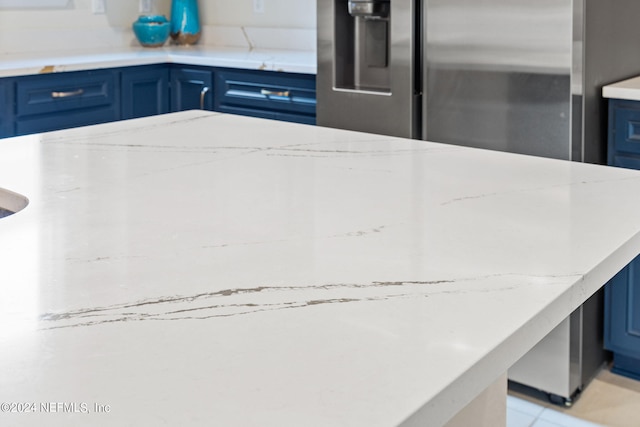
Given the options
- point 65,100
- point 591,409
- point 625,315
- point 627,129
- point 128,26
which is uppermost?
point 128,26

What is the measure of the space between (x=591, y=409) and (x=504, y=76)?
94cm

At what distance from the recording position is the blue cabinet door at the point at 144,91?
133 inches

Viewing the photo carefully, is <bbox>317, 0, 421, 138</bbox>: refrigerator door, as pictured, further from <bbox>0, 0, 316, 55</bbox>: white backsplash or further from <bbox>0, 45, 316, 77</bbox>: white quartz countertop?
<bbox>0, 0, 316, 55</bbox>: white backsplash

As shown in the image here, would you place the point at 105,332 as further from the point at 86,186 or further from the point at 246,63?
the point at 246,63

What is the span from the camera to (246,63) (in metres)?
3.20

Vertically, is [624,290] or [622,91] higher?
[622,91]

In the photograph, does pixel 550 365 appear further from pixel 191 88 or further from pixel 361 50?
pixel 191 88

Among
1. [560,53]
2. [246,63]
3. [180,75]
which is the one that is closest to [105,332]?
[560,53]

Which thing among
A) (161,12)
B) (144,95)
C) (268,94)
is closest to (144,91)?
(144,95)

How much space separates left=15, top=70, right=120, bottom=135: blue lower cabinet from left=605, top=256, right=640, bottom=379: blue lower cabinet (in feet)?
6.71

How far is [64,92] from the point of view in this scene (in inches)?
123

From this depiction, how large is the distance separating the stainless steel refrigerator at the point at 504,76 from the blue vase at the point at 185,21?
1.69 metres

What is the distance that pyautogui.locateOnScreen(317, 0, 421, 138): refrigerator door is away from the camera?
2387 mm

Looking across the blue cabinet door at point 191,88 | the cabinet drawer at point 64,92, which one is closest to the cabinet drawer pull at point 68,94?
the cabinet drawer at point 64,92
